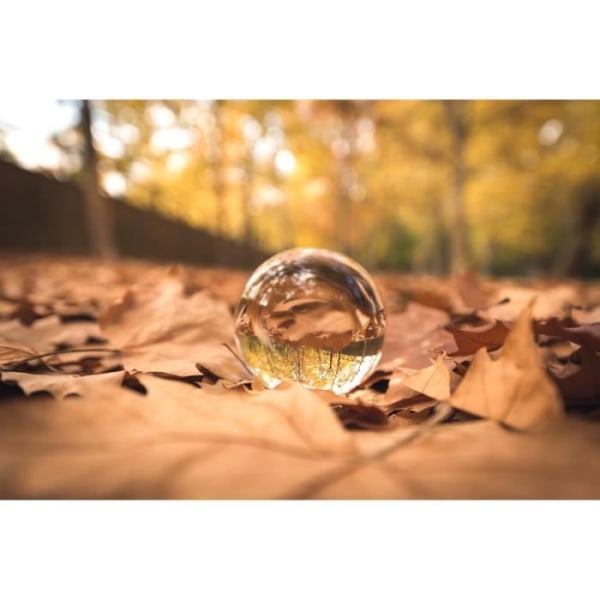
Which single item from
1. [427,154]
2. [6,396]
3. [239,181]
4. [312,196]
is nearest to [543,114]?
[427,154]

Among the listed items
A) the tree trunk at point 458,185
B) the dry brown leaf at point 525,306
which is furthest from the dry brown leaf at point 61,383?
the tree trunk at point 458,185

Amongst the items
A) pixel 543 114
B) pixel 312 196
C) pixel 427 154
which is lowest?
pixel 312 196

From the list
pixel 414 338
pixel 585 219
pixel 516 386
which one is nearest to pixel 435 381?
pixel 516 386

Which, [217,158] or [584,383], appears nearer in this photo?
[584,383]

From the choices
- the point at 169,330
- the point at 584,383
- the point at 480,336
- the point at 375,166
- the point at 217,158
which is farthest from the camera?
the point at 375,166

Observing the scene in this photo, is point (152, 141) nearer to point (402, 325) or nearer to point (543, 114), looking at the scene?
point (543, 114)

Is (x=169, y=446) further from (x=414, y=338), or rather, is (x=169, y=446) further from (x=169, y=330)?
(x=414, y=338)
